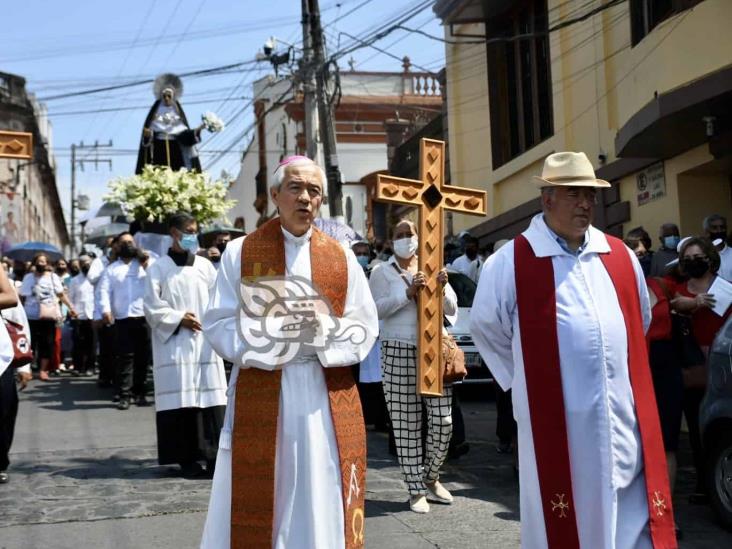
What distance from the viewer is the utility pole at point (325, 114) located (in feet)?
67.4

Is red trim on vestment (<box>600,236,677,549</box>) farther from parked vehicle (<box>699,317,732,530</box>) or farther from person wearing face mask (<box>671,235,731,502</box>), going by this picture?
person wearing face mask (<box>671,235,731,502</box>)

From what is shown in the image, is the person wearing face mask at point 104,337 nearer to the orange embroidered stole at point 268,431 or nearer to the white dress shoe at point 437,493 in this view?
the white dress shoe at point 437,493

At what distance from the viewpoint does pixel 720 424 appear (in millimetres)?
7125

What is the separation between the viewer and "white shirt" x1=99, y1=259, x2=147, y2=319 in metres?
13.6

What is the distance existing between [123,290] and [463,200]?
671cm

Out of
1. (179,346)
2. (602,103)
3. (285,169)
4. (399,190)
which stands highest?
(602,103)

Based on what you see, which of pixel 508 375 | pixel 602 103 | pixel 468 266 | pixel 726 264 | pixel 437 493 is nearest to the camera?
pixel 508 375

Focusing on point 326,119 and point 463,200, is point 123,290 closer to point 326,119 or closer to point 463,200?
point 463,200

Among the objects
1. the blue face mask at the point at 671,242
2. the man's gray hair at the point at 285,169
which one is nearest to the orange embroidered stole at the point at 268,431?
the man's gray hair at the point at 285,169

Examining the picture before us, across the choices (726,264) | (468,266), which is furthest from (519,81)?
(726,264)

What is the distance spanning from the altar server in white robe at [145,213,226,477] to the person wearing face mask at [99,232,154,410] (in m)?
4.23

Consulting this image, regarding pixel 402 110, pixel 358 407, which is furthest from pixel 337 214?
pixel 402 110

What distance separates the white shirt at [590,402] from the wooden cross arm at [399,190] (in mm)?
2808

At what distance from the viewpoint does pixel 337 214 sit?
20.3m
